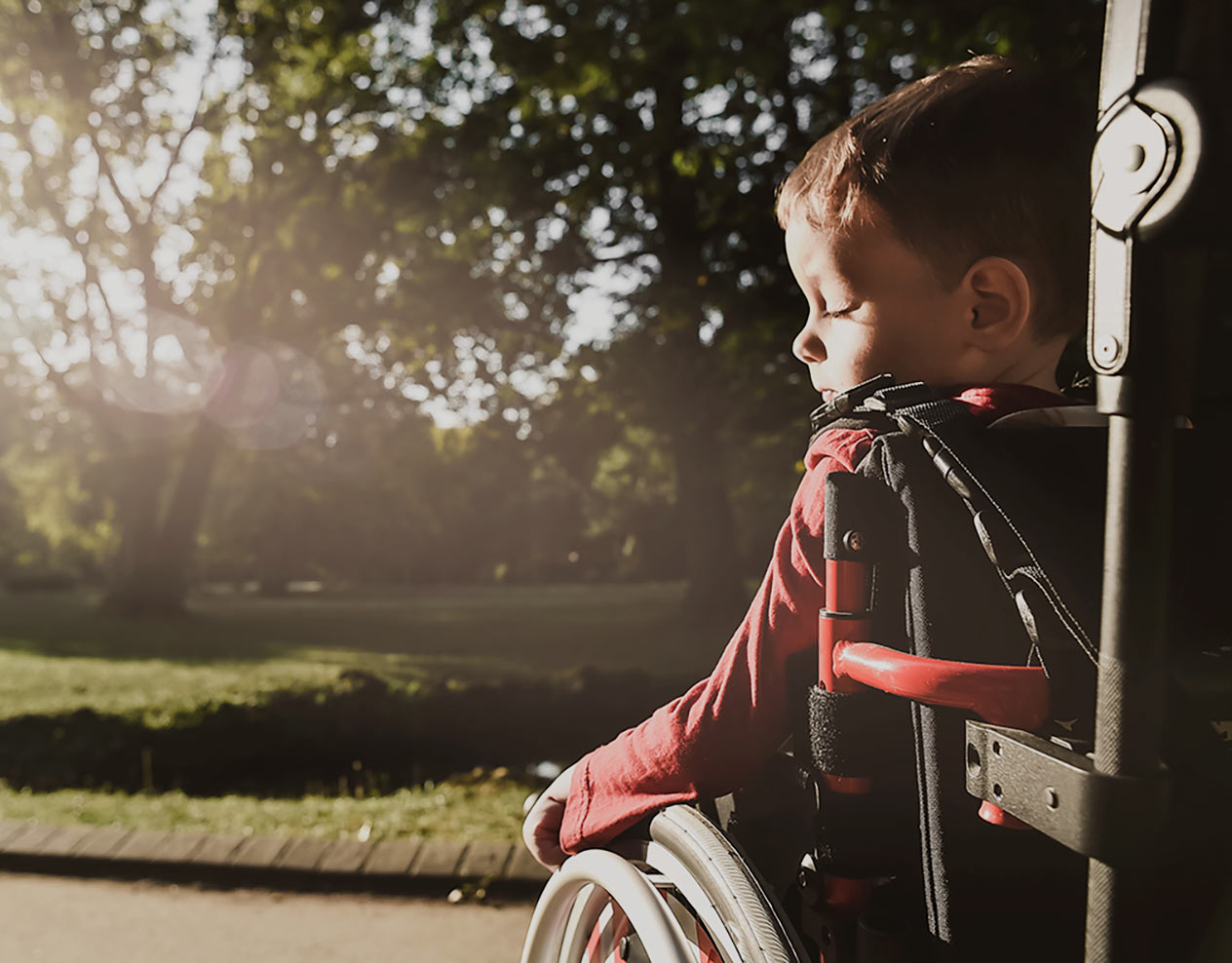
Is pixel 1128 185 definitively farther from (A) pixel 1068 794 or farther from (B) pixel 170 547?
(B) pixel 170 547

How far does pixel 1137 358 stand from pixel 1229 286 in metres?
0.11

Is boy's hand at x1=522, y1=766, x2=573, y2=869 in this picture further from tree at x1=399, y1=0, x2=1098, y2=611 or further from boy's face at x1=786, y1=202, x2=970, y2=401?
tree at x1=399, y1=0, x2=1098, y2=611

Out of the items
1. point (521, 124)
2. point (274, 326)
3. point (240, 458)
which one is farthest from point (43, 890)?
point (240, 458)

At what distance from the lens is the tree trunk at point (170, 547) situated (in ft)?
61.5

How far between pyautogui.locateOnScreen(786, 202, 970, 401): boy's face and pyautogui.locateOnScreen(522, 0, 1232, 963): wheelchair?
0.12 metres

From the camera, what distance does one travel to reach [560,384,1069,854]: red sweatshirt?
1.23m

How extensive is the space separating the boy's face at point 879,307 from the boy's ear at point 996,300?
17 mm

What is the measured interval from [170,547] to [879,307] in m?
20.0

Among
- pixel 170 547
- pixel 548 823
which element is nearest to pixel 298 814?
pixel 548 823

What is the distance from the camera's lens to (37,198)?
18.1m

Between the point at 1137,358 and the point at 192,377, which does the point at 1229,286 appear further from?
the point at 192,377

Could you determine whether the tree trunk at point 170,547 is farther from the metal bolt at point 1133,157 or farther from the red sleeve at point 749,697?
the metal bolt at point 1133,157

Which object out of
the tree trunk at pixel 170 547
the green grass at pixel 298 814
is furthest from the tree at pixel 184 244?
the green grass at pixel 298 814

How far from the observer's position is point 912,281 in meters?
1.30
